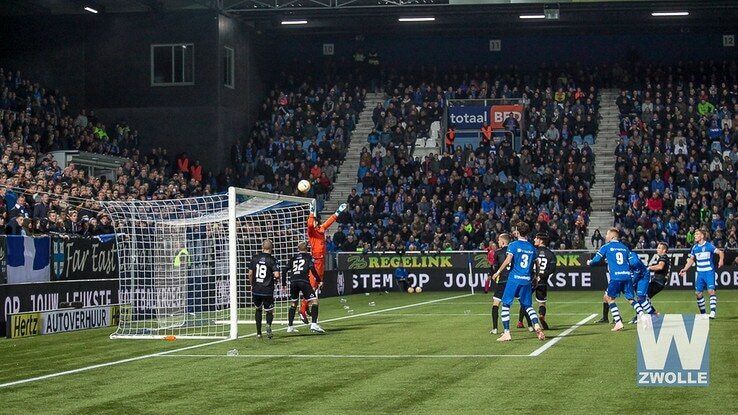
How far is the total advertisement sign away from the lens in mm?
52031

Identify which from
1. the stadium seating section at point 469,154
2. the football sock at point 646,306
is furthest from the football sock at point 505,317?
the stadium seating section at point 469,154

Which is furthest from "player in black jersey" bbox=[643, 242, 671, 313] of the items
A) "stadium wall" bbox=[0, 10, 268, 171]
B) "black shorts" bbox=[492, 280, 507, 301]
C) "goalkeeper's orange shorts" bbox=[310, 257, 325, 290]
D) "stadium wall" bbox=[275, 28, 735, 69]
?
"stadium wall" bbox=[275, 28, 735, 69]

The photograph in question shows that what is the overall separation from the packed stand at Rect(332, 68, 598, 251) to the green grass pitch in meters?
20.0

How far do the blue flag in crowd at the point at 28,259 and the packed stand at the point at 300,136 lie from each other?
2366 centimetres

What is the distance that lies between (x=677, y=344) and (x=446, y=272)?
30.1 metres

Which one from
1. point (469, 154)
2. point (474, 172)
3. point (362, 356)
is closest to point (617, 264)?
point (362, 356)

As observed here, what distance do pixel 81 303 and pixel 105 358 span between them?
7.95 meters

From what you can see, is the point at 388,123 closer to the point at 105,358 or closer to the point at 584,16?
the point at 584,16

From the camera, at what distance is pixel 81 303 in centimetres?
2616

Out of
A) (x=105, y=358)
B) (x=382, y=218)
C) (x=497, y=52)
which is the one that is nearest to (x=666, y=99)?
(x=497, y=52)

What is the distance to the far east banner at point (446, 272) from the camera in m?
42.1

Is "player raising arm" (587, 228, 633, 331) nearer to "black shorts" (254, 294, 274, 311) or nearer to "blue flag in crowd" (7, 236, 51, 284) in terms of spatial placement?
"black shorts" (254, 294, 274, 311)

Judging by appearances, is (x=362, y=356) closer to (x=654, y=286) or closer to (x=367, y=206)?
(x=654, y=286)

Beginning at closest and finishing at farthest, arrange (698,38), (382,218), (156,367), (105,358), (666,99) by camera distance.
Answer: (156,367) < (105,358) < (382,218) < (666,99) < (698,38)
